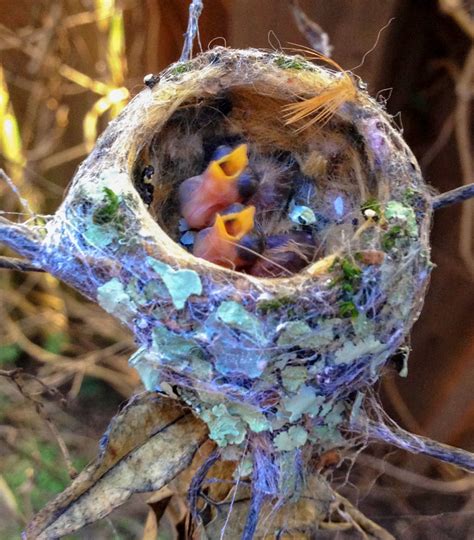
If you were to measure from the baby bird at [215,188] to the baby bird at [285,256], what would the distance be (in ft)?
0.32

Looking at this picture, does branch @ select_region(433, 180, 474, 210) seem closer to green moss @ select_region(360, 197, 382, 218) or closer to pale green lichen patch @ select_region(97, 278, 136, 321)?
green moss @ select_region(360, 197, 382, 218)

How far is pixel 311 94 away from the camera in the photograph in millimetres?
843

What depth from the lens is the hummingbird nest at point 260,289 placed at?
657mm

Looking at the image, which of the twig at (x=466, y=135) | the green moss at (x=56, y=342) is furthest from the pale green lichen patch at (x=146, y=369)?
the green moss at (x=56, y=342)

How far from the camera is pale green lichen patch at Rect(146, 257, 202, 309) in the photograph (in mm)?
650

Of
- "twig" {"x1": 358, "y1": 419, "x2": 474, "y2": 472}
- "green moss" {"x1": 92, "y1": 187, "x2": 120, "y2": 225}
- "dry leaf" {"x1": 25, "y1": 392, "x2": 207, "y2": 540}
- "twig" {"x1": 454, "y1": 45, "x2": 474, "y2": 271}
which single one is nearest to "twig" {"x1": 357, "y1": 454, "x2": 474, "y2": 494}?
"twig" {"x1": 454, "y1": 45, "x2": 474, "y2": 271}

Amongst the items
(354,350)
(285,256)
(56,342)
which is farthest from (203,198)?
(56,342)

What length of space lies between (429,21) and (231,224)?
0.53m

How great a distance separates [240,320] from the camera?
0.65 m

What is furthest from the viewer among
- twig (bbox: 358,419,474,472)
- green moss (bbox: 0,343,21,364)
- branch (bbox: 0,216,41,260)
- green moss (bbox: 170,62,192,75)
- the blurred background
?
green moss (bbox: 0,343,21,364)

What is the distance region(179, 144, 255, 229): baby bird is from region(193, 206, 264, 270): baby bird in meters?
0.03

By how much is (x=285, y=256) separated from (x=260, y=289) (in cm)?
24

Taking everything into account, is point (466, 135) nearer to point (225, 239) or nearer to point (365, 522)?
point (225, 239)

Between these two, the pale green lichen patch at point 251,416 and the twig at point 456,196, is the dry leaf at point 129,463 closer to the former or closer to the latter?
the pale green lichen patch at point 251,416
